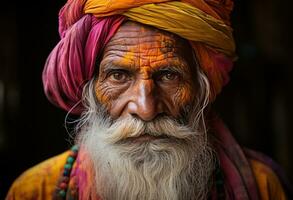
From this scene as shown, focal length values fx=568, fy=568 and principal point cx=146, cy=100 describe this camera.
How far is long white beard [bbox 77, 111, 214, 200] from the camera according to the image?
131cm

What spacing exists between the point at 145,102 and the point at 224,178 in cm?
33

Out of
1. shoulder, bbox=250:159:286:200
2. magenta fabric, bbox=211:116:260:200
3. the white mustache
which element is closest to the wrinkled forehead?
the white mustache

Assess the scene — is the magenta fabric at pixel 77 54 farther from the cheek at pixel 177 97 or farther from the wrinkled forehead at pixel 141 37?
the cheek at pixel 177 97

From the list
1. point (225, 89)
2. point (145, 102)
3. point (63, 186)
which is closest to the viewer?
point (145, 102)

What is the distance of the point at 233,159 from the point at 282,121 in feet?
3.26

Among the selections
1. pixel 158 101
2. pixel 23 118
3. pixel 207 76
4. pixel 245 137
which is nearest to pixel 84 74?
pixel 158 101

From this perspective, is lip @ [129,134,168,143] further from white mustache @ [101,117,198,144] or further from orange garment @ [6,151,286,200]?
orange garment @ [6,151,286,200]

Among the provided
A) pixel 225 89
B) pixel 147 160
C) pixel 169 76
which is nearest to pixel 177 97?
pixel 169 76

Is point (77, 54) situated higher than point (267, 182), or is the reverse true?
point (77, 54)

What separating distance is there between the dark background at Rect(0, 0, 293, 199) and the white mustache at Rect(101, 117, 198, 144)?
243 millimetres

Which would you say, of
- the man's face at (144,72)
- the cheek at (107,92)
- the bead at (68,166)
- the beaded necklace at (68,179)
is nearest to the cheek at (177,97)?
the man's face at (144,72)

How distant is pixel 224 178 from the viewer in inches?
57.2

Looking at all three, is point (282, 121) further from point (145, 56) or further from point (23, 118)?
point (145, 56)

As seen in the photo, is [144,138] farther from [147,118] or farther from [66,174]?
[66,174]
